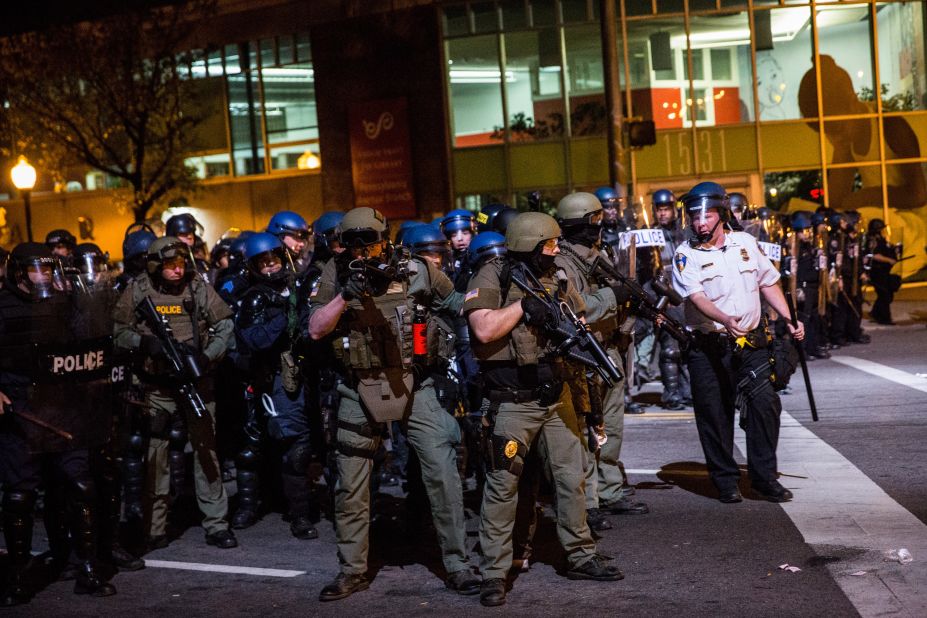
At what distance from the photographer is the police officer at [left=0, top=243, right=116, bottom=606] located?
6.17 m

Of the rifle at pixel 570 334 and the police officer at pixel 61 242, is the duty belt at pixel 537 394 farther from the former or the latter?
the police officer at pixel 61 242

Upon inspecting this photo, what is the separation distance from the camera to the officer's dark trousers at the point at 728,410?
24.5 ft

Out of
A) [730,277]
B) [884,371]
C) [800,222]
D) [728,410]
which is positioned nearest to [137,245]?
[730,277]

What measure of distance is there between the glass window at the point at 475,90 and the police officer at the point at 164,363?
697 inches

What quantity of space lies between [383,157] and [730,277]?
60.7 feet

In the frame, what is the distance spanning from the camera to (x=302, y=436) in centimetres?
764

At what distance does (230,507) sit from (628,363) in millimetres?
3967

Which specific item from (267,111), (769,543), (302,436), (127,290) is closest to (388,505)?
(302,436)

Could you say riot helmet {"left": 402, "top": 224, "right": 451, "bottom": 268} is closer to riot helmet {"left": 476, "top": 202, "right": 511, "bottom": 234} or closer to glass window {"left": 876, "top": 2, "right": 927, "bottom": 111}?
riot helmet {"left": 476, "top": 202, "right": 511, "bottom": 234}

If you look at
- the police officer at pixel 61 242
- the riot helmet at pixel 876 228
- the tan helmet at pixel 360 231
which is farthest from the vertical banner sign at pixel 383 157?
the tan helmet at pixel 360 231

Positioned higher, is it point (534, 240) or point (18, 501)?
point (534, 240)

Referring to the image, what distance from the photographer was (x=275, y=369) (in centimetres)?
777

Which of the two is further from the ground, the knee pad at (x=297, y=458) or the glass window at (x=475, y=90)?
the glass window at (x=475, y=90)

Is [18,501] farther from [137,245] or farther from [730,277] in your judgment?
[730,277]
